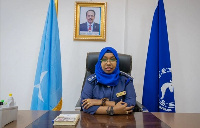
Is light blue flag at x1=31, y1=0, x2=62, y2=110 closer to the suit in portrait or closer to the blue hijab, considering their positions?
the suit in portrait

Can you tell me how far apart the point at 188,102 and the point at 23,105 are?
2536 mm

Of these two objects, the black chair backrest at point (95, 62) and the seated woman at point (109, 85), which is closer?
the seated woman at point (109, 85)

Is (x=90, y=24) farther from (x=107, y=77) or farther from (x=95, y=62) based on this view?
(x=107, y=77)

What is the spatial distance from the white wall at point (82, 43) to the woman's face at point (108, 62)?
1.01m

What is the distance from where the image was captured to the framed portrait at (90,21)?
2656 millimetres

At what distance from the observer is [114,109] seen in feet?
4.06

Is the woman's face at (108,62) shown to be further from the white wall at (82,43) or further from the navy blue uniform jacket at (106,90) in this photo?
the white wall at (82,43)

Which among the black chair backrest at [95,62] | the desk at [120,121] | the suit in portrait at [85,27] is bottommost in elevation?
the desk at [120,121]

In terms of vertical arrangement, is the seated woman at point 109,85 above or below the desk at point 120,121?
above

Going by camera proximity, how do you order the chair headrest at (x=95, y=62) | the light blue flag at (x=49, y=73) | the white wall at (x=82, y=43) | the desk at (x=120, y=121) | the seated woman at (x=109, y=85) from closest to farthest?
the desk at (x=120, y=121), the seated woman at (x=109, y=85), the chair headrest at (x=95, y=62), the light blue flag at (x=49, y=73), the white wall at (x=82, y=43)

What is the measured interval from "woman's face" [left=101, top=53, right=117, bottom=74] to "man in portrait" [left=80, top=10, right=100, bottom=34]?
1095mm

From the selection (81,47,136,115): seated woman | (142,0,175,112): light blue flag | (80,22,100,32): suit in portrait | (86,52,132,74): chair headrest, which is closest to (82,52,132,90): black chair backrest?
(86,52,132,74): chair headrest

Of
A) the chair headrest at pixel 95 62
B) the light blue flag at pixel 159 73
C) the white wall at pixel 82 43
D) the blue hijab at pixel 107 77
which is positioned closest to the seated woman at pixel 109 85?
the blue hijab at pixel 107 77

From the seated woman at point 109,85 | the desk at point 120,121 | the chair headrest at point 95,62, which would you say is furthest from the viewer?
the chair headrest at point 95,62
